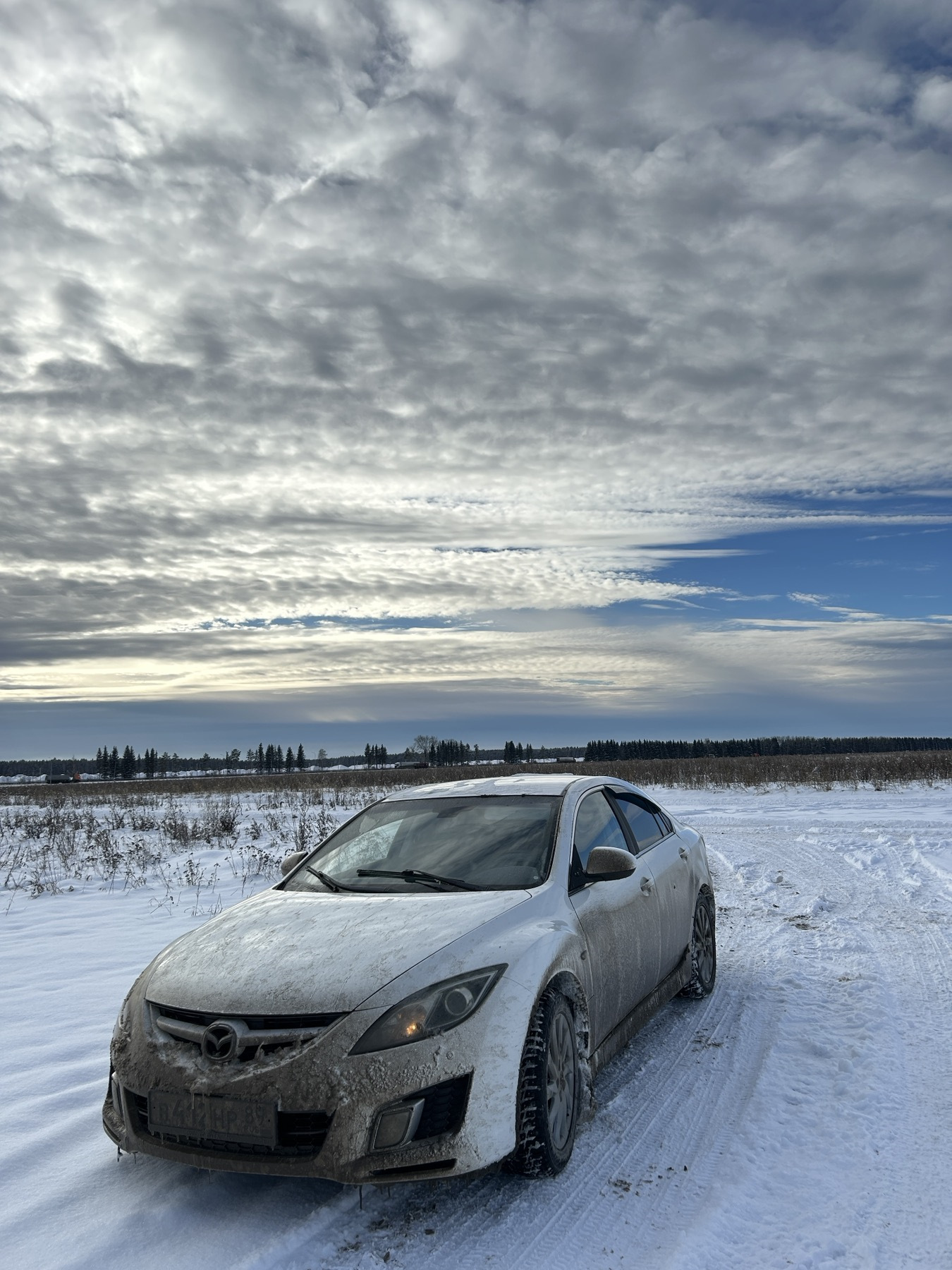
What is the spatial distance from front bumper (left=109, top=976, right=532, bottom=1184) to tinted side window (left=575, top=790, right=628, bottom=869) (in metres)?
1.43

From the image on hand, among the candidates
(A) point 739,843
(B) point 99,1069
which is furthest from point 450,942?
(A) point 739,843

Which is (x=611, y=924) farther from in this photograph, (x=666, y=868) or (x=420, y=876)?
(x=666, y=868)

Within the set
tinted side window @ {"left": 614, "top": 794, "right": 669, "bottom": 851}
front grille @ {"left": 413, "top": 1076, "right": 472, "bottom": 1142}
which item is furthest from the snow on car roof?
front grille @ {"left": 413, "top": 1076, "right": 472, "bottom": 1142}

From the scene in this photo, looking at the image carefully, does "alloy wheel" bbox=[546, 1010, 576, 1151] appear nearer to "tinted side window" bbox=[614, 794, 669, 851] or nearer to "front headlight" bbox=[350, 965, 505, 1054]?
"front headlight" bbox=[350, 965, 505, 1054]

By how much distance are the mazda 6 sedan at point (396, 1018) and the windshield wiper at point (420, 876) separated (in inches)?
0.6

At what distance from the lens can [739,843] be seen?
14750mm

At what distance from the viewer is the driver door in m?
4.23

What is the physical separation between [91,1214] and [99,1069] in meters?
1.64

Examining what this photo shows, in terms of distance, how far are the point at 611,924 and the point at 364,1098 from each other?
1795 millimetres

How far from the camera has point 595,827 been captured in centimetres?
504

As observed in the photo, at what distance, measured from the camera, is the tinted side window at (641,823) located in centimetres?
564

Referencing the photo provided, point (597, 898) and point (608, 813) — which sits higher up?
point (608, 813)

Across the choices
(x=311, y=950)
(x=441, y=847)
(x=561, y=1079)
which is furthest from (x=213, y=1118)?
(x=441, y=847)

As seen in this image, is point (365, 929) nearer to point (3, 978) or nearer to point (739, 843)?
point (3, 978)
